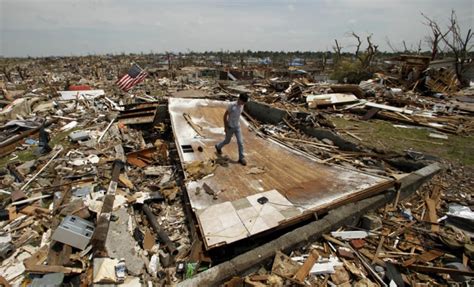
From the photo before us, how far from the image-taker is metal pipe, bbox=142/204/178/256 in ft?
13.4

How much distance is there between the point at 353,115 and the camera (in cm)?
1193

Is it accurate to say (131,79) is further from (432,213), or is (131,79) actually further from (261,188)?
(432,213)

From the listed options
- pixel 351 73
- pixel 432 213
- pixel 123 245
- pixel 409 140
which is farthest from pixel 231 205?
pixel 351 73

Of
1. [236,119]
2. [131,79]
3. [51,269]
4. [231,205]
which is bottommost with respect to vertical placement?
[51,269]

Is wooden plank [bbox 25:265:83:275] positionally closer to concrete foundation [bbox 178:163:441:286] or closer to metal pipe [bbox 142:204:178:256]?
metal pipe [bbox 142:204:178:256]

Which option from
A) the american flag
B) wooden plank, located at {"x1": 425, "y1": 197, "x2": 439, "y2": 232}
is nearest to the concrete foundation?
wooden plank, located at {"x1": 425, "y1": 197, "x2": 439, "y2": 232}

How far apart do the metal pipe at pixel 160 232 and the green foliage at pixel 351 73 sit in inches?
778

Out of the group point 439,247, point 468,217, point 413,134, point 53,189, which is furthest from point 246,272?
point 413,134

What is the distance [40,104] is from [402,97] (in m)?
19.4

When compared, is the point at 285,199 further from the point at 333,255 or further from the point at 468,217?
the point at 468,217

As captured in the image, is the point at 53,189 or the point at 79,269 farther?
the point at 53,189

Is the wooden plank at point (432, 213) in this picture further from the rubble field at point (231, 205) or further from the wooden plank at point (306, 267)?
the wooden plank at point (306, 267)

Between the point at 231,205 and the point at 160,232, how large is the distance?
4.58 feet

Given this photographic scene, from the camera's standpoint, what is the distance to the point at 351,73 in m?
20.6
